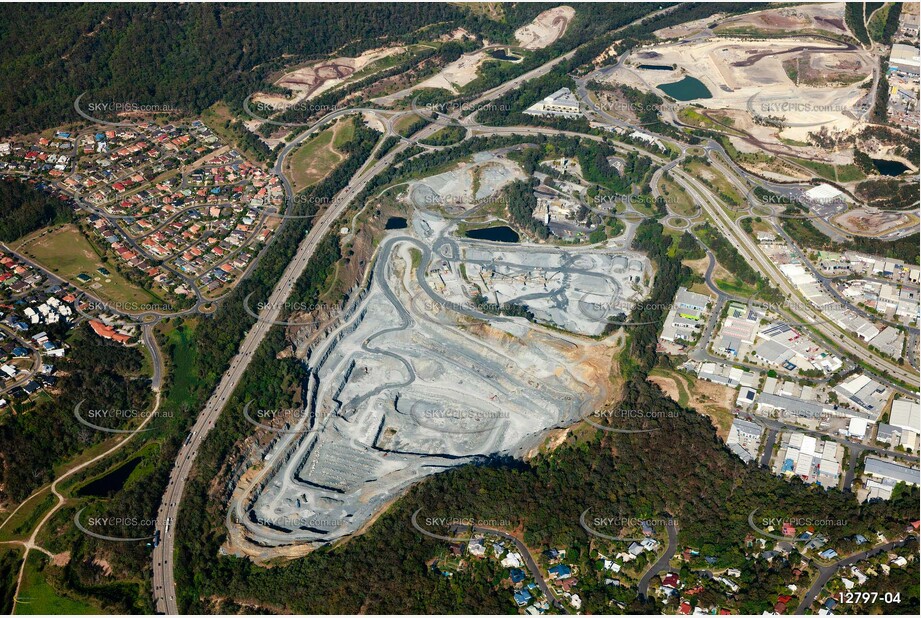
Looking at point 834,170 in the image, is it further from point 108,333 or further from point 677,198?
point 108,333

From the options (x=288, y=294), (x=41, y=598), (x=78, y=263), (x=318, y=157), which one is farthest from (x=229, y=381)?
(x=318, y=157)

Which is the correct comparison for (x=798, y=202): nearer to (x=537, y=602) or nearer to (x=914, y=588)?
(x=914, y=588)

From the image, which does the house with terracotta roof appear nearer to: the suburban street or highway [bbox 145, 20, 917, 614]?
highway [bbox 145, 20, 917, 614]

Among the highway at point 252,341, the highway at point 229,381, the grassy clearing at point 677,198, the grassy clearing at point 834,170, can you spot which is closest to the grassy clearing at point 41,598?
the highway at point 229,381

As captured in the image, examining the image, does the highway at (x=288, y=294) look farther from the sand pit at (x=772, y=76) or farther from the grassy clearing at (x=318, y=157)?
the sand pit at (x=772, y=76)

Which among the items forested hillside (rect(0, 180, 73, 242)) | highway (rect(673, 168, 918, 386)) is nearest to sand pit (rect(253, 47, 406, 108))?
forested hillside (rect(0, 180, 73, 242))

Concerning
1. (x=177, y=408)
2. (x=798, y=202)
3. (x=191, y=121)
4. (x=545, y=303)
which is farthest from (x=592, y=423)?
(x=191, y=121)
